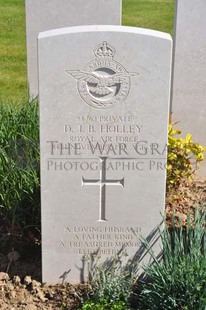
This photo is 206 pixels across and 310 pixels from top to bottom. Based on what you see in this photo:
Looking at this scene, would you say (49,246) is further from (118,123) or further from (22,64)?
(22,64)

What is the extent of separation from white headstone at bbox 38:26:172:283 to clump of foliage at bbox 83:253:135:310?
0.50 ft

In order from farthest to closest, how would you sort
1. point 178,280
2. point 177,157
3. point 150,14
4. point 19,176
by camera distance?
point 150,14
point 177,157
point 19,176
point 178,280

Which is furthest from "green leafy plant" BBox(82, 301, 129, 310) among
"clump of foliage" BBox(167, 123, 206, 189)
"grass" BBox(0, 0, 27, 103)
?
"grass" BBox(0, 0, 27, 103)

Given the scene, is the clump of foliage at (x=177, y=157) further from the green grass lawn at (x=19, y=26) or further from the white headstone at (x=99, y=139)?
the green grass lawn at (x=19, y=26)

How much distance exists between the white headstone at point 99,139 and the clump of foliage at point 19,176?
0.46m

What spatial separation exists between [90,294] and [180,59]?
2156mm

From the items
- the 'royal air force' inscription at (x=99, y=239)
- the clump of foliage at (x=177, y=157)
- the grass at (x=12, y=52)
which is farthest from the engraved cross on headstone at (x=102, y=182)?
the grass at (x=12, y=52)

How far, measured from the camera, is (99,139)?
3.61m

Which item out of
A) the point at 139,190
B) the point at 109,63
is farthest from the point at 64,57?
the point at 139,190

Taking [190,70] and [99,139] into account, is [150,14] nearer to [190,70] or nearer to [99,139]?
[190,70]

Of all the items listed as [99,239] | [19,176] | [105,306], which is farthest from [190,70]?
[105,306]

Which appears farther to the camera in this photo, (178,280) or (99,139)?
(99,139)

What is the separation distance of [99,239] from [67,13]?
2285 millimetres

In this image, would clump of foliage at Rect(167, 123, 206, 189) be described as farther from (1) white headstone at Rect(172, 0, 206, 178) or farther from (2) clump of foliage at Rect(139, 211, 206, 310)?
(2) clump of foliage at Rect(139, 211, 206, 310)
